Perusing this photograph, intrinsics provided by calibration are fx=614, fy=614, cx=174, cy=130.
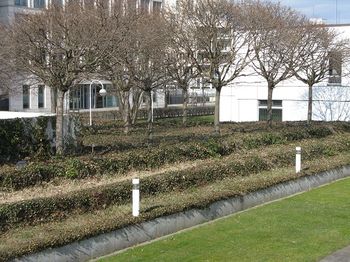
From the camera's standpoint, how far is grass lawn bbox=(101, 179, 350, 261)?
9703 mm

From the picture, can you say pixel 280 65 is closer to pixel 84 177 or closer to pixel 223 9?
pixel 223 9

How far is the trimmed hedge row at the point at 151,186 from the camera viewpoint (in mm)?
9914

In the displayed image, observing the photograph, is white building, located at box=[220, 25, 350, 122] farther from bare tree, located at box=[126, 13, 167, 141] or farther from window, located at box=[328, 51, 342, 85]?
bare tree, located at box=[126, 13, 167, 141]

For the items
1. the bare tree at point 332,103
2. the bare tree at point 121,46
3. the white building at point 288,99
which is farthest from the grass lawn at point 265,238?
the bare tree at point 332,103

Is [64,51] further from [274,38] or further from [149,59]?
[274,38]

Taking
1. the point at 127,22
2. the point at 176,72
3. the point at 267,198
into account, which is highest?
the point at 127,22

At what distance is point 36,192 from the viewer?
13.1 meters

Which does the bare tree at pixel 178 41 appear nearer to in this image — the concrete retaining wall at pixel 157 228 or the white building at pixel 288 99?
the concrete retaining wall at pixel 157 228

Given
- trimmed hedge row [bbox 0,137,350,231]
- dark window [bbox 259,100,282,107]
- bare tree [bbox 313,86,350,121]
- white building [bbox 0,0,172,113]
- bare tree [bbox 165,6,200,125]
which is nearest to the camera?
trimmed hedge row [bbox 0,137,350,231]

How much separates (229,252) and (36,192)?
5050 mm

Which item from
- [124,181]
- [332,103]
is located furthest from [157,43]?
[332,103]

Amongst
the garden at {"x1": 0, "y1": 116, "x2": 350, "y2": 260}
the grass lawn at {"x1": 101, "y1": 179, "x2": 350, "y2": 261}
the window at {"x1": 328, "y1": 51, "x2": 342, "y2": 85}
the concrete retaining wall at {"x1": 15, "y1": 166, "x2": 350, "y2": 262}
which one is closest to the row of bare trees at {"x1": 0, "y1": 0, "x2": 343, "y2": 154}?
the window at {"x1": 328, "y1": 51, "x2": 342, "y2": 85}

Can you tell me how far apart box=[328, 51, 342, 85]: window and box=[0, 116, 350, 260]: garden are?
12.0 m

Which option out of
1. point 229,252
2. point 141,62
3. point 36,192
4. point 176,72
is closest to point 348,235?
point 229,252
